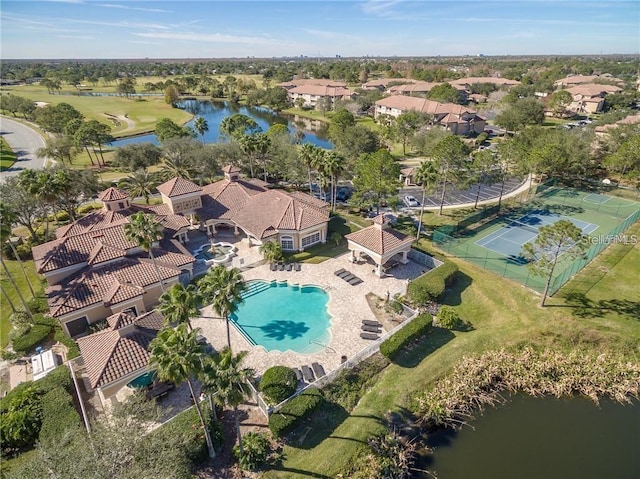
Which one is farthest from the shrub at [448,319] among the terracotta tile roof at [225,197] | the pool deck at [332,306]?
the terracotta tile roof at [225,197]

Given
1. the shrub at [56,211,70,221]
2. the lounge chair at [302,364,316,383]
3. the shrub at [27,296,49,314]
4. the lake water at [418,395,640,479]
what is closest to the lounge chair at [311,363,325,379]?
the lounge chair at [302,364,316,383]

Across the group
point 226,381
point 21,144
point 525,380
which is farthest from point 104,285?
point 21,144

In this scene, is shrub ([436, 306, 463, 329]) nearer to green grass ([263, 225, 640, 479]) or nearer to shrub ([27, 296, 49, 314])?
green grass ([263, 225, 640, 479])

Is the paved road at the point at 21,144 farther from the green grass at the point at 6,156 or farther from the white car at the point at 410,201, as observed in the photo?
the white car at the point at 410,201

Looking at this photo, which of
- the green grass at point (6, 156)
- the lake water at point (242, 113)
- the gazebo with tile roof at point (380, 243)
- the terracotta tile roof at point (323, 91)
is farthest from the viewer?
the terracotta tile roof at point (323, 91)

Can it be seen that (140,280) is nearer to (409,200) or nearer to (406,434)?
(406,434)

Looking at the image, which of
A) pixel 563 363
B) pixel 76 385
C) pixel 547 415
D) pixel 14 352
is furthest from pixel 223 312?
pixel 563 363
